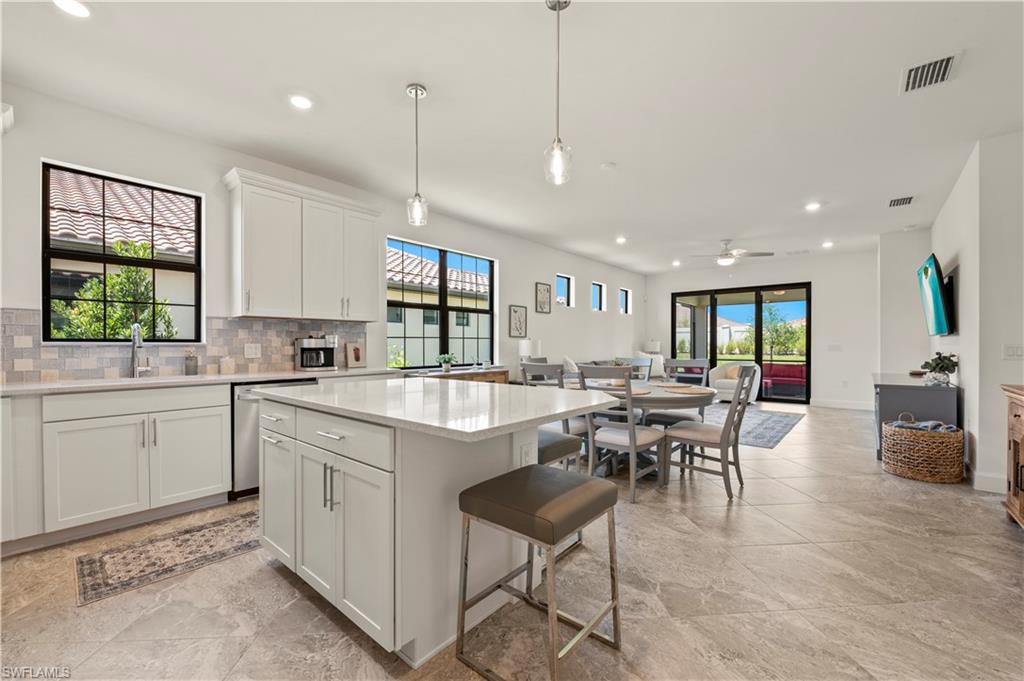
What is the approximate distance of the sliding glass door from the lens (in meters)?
8.11

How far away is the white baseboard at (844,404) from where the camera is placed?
7391 mm

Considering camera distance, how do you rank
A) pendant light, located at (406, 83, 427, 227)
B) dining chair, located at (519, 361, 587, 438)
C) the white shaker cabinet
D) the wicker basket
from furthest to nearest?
the wicker basket
the white shaker cabinet
dining chair, located at (519, 361, 587, 438)
pendant light, located at (406, 83, 427, 227)

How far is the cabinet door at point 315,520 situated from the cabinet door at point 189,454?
1495mm

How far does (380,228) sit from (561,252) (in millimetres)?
3500

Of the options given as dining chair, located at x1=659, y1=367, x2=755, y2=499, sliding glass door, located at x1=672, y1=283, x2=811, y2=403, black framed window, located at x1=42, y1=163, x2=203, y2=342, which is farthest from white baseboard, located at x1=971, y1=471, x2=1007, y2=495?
black framed window, located at x1=42, y1=163, x2=203, y2=342

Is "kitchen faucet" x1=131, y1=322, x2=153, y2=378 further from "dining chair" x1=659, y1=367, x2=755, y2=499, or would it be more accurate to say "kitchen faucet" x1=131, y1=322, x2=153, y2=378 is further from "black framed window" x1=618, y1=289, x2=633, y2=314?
"black framed window" x1=618, y1=289, x2=633, y2=314

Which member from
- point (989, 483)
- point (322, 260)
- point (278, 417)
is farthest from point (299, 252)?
point (989, 483)

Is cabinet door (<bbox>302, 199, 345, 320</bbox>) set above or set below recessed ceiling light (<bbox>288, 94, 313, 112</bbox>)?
below

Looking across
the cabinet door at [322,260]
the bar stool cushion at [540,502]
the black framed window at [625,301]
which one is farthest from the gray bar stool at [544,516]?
the black framed window at [625,301]

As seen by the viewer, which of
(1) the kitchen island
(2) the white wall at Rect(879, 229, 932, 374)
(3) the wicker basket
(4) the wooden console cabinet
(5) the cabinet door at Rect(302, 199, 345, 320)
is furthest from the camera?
(2) the white wall at Rect(879, 229, 932, 374)

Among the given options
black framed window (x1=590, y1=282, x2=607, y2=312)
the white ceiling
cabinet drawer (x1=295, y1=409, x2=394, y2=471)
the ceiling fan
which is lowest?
cabinet drawer (x1=295, y1=409, x2=394, y2=471)

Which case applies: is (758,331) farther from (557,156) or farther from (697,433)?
(557,156)

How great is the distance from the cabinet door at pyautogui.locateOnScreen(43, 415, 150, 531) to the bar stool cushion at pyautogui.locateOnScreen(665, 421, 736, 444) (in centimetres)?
352

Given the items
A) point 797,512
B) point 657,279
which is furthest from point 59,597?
point 657,279
